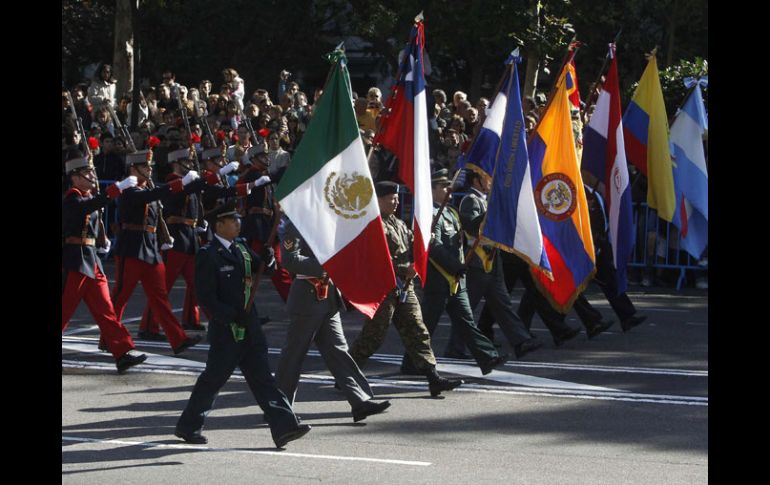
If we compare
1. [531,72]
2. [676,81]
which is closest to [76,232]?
[676,81]

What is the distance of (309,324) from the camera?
999 cm

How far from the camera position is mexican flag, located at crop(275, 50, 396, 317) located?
9.46 metres

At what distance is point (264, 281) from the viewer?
63.1ft

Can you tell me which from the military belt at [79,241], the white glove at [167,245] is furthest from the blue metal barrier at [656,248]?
the military belt at [79,241]

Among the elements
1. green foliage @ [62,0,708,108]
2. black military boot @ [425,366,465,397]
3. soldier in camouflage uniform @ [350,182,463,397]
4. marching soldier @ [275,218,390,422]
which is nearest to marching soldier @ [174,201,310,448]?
marching soldier @ [275,218,390,422]

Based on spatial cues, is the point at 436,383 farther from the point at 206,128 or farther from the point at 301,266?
the point at 206,128

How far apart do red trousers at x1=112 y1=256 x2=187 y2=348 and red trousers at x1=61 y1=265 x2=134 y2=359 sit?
0.78 metres

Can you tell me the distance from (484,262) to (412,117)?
2.40 meters

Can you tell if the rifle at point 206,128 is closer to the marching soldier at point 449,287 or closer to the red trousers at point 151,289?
the red trousers at point 151,289

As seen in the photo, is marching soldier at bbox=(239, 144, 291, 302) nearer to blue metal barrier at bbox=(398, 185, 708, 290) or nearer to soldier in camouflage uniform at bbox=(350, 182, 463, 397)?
blue metal barrier at bbox=(398, 185, 708, 290)

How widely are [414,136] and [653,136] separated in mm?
5284
